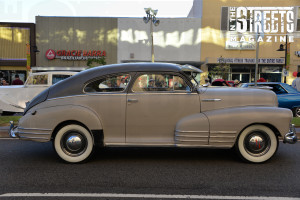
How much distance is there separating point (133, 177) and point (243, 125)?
1956 mm

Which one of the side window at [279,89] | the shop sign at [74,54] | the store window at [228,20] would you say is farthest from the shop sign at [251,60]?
the side window at [279,89]

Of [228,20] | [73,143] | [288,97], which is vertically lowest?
[73,143]

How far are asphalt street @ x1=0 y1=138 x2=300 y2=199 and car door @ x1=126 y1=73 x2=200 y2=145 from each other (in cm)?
45

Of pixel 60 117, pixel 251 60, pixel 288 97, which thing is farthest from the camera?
pixel 251 60

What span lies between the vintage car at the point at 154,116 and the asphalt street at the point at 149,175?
1.12ft

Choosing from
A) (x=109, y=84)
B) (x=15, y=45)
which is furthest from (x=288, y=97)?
(x=15, y=45)

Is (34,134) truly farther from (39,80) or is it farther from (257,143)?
Answer: (39,80)

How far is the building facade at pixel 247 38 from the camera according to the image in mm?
28000

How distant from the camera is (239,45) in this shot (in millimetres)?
28516

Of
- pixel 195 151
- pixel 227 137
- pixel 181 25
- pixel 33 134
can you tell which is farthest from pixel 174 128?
pixel 181 25

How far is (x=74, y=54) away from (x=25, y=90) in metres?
18.8

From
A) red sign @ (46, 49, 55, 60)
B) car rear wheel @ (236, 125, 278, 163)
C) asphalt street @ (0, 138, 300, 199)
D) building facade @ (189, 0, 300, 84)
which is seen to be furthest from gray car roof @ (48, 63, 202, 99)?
red sign @ (46, 49, 55, 60)

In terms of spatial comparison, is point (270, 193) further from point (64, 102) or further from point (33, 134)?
point (33, 134)

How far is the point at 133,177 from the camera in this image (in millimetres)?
4230
